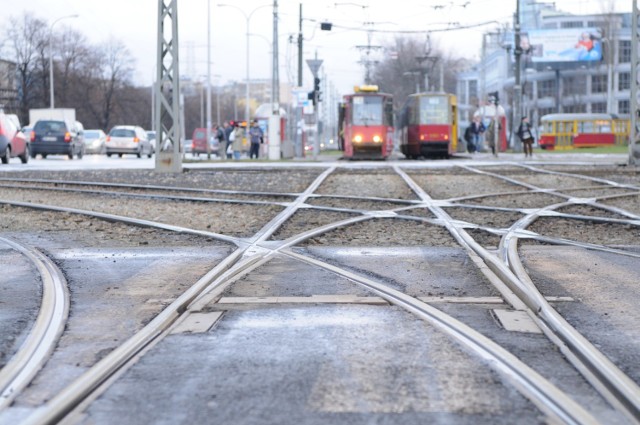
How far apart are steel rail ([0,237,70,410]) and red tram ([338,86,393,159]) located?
1466 inches

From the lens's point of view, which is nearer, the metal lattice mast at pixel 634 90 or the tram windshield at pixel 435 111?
the metal lattice mast at pixel 634 90

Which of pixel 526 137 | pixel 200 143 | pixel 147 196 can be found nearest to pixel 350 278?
pixel 147 196

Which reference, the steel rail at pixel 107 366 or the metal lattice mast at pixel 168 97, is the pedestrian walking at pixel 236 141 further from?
the steel rail at pixel 107 366

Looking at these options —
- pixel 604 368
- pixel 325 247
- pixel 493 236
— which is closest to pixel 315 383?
pixel 604 368

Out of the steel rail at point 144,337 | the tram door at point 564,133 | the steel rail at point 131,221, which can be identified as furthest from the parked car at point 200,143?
the steel rail at point 144,337

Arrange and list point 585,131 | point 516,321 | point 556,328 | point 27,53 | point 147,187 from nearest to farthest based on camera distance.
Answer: point 556,328 → point 516,321 → point 147,187 → point 585,131 → point 27,53

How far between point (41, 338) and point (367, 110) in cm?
4047

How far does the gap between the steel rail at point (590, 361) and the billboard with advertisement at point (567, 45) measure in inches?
3793

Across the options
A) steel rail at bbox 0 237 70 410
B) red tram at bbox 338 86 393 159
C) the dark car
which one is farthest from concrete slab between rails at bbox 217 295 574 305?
red tram at bbox 338 86 393 159

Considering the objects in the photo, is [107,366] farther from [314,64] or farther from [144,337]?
[314,64]

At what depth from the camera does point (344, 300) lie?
6320mm

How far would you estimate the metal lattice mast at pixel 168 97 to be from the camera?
24.9 metres

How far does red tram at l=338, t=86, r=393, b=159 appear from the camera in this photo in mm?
45094

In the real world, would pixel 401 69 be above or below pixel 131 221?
above
